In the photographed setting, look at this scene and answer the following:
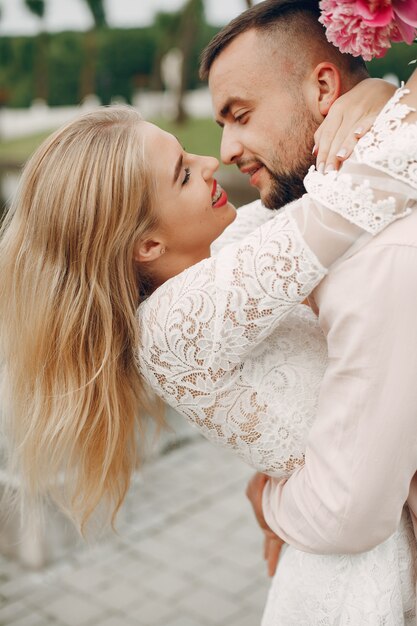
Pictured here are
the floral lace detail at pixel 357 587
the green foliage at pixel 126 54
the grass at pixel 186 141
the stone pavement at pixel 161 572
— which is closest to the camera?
the floral lace detail at pixel 357 587

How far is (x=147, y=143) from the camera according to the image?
208 centimetres

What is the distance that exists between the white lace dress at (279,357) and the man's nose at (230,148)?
50 cm

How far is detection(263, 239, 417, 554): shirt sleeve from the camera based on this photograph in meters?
1.60

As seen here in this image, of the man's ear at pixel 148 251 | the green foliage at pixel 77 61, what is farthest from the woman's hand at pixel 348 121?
the green foliage at pixel 77 61

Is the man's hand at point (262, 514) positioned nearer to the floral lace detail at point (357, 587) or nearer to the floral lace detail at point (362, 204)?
the floral lace detail at point (357, 587)

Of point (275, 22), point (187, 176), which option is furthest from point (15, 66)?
point (187, 176)

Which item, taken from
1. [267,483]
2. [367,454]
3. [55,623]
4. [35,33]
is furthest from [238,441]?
[35,33]

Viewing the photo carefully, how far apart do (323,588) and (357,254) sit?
838 millimetres

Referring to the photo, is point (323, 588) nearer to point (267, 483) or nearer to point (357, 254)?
point (267, 483)

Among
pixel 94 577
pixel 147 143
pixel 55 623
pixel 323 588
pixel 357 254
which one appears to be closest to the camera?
pixel 357 254

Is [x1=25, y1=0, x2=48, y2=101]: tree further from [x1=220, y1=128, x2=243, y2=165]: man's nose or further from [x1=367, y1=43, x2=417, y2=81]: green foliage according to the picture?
[x1=220, y1=128, x2=243, y2=165]: man's nose

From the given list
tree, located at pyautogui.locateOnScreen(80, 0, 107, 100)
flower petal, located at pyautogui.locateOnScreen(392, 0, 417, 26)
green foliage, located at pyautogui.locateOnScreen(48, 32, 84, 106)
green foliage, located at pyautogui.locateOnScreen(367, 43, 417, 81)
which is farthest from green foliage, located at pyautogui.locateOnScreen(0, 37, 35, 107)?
flower petal, located at pyautogui.locateOnScreen(392, 0, 417, 26)

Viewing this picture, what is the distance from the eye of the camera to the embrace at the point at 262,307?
164cm

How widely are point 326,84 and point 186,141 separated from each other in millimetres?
14521
